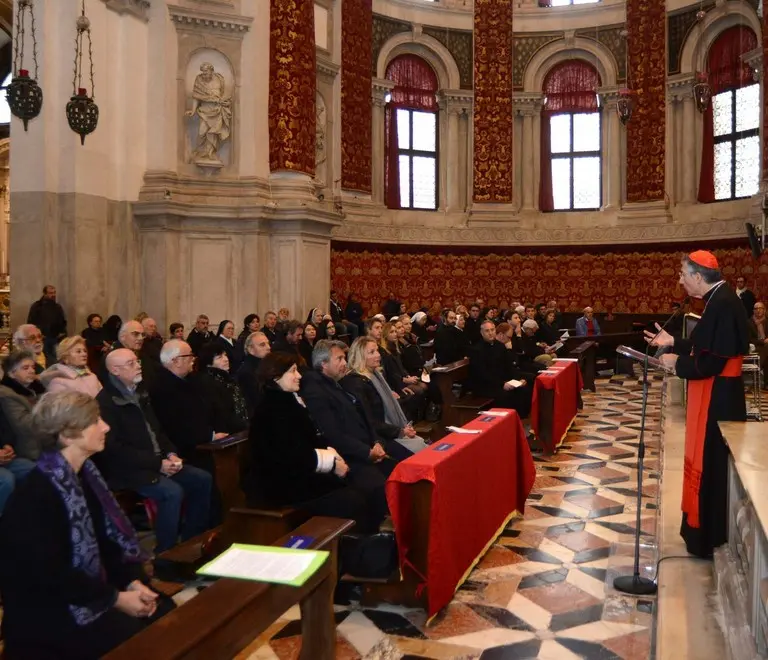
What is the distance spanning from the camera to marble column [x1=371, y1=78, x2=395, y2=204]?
65.3ft

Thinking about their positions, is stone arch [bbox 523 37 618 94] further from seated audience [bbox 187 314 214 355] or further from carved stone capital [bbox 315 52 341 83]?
seated audience [bbox 187 314 214 355]

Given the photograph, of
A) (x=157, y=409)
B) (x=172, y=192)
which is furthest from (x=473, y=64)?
(x=157, y=409)

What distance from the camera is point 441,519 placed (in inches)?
177

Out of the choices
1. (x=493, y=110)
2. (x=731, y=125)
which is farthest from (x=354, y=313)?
(x=731, y=125)

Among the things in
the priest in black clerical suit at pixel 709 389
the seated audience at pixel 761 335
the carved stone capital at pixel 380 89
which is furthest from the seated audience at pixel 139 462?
the carved stone capital at pixel 380 89

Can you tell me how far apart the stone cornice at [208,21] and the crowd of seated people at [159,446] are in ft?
26.9

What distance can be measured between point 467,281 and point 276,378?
15982 millimetres

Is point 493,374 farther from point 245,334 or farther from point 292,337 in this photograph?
point 245,334

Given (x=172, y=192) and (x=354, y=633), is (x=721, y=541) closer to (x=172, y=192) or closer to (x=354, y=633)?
(x=354, y=633)

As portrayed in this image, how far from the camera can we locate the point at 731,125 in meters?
18.8

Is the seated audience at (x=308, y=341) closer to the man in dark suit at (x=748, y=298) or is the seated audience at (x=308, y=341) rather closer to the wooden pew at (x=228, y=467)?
the wooden pew at (x=228, y=467)

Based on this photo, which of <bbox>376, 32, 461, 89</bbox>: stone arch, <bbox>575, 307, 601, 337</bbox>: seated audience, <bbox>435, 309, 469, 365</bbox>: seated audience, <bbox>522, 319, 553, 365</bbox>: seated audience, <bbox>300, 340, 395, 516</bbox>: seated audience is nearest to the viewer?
<bbox>300, 340, 395, 516</bbox>: seated audience

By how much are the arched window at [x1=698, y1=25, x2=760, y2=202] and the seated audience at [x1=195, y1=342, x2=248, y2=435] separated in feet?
50.5

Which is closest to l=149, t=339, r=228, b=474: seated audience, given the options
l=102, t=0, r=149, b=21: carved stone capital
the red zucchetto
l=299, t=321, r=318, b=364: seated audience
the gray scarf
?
the gray scarf
